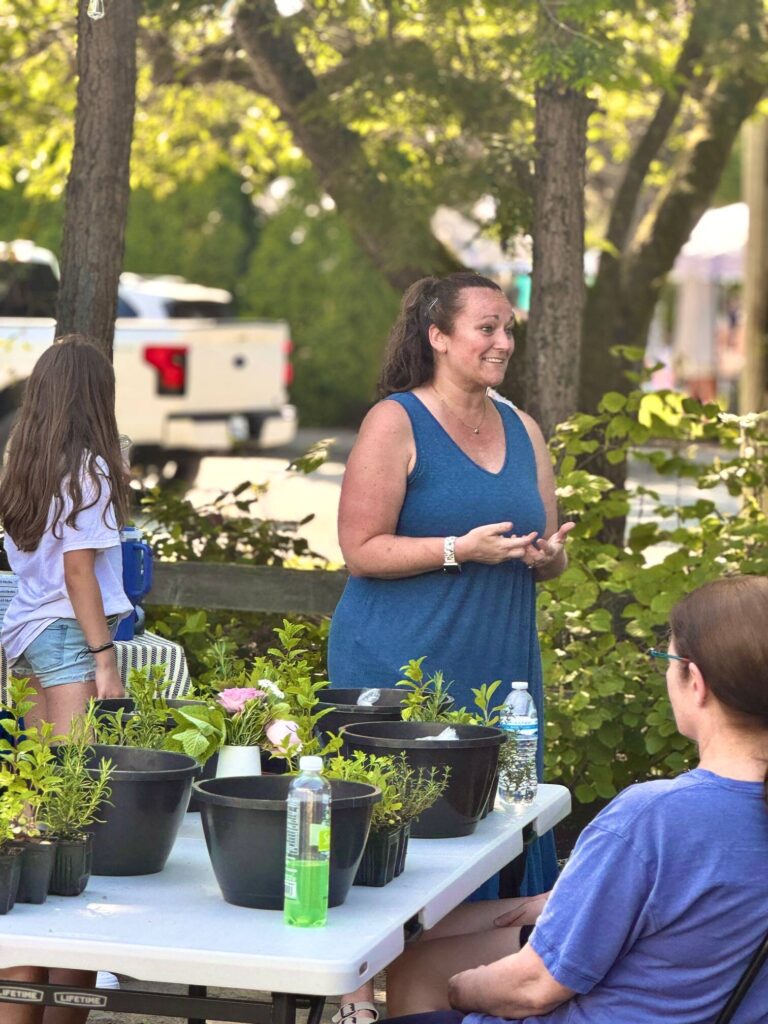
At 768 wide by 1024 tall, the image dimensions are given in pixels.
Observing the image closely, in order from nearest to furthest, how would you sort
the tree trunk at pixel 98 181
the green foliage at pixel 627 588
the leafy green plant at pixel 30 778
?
the leafy green plant at pixel 30 778, the green foliage at pixel 627 588, the tree trunk at pixel 98 181

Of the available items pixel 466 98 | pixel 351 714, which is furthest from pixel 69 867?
pixel 466 98

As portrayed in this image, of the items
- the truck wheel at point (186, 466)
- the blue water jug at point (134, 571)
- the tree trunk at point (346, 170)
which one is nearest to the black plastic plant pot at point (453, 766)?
the blue water jug at point (134, 571)

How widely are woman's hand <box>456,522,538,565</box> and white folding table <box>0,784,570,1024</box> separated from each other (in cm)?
104

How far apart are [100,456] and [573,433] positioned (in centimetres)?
210

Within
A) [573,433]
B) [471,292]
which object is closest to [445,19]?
[573,433]

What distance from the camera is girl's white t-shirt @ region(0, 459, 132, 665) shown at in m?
4.21

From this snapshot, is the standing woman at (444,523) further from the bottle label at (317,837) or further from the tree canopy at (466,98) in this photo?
the tree canopy at (466,98)

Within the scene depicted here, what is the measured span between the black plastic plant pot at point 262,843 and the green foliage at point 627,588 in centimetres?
273

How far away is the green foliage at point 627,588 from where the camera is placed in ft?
17.7

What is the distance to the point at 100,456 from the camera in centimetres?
427

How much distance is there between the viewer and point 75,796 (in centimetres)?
269

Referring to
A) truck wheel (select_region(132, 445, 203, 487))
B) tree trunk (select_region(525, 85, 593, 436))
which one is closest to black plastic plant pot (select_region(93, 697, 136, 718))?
tree trunk (select_region(525, 85, 593, 436))

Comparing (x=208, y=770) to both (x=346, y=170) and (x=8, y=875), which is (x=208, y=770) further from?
(x=346, y=170)

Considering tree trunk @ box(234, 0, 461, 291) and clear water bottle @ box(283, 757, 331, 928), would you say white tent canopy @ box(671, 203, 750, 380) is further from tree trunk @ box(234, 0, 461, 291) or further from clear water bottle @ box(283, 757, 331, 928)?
clear water bottle @ box(283, 757, 331, 928)
